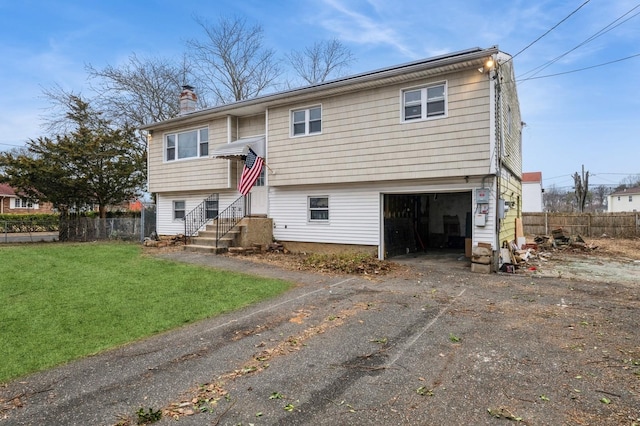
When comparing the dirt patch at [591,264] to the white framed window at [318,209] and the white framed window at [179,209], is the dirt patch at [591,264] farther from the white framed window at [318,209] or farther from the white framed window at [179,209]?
the white framed window at [179,209]

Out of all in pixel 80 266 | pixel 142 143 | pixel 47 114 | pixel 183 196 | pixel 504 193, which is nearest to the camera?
pixel 80 266

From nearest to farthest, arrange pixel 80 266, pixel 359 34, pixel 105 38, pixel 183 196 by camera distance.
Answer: pixel 80 266, pixel 183 196, pixel 359 34, pixel 105 38

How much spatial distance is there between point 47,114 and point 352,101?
21.7 m

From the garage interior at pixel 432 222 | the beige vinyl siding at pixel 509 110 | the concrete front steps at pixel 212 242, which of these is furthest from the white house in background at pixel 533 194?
the concrete front steps at pixel 212 242

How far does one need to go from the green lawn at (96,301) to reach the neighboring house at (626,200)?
215 feet

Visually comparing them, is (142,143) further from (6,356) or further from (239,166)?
(6,356)

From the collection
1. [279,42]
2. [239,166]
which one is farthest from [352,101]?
[279,42]

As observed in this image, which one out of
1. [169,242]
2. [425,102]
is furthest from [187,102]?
[425,102]

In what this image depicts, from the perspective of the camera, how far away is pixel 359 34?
1797 centimetres

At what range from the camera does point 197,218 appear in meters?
16.0

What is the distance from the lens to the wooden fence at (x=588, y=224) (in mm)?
20750

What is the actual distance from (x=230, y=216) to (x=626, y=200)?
215 feet

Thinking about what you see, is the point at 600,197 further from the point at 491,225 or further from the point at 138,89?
the point at 138,89

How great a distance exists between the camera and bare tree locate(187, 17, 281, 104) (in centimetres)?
2861
